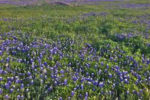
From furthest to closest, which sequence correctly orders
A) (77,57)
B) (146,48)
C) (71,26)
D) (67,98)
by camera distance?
(71,26) < (146,48) < (77,57) < (67,98)

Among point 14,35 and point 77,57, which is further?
point 14,35

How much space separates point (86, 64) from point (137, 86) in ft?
5.69

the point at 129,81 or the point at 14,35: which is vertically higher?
the point at 14,35

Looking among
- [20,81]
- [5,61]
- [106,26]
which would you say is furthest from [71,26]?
[20,81]

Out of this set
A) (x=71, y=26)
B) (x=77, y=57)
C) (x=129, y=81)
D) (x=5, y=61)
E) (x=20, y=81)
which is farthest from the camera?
(x=71, y=26)

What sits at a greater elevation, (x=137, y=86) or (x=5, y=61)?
(x=5, y=61)

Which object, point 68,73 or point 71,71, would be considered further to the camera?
point 71,71

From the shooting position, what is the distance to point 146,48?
919cm

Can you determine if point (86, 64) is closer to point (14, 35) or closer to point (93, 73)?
point (93, 73)

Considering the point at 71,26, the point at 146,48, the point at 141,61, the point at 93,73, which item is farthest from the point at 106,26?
the point at 93,73

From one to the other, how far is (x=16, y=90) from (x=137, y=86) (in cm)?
321

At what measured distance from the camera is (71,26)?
12883 millimetres

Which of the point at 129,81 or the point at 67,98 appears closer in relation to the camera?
the point at 67,98

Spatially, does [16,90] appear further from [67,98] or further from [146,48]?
[146,48]
